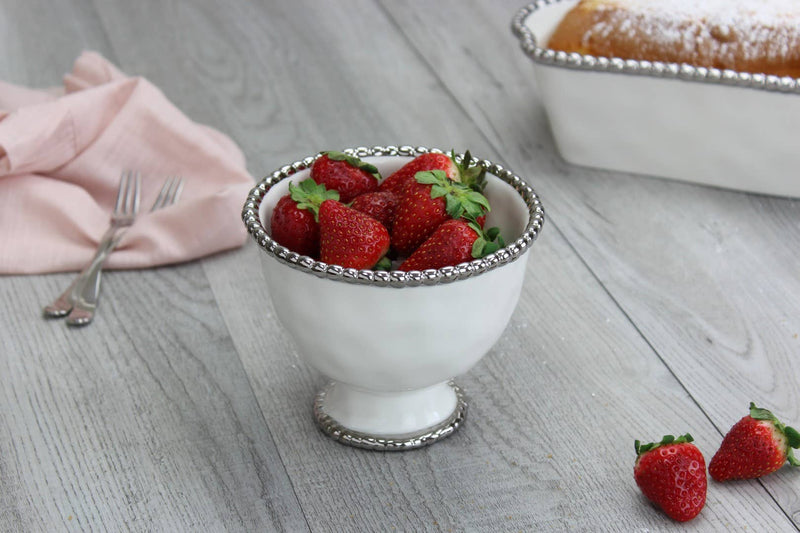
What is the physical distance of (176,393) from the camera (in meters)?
0.91

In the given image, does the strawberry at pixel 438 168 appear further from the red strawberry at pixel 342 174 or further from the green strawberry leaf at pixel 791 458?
the green strawberry leaf at pixel 791 458

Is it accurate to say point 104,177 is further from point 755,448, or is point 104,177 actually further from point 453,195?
point 755,448

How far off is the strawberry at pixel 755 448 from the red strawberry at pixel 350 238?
317mm

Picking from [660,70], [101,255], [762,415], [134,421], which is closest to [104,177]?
[101,255]

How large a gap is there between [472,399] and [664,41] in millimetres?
583

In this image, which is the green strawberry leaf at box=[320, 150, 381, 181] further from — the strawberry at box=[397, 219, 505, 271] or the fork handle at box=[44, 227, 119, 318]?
the fork handle at box=[44, 227, 119, 318]

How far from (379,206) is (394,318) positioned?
0.11 metres

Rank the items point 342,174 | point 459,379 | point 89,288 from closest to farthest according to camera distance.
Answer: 1. point 342,174
2. point 459,379
3. point 89,288

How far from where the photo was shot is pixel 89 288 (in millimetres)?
1053

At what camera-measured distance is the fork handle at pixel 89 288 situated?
39.9 inches

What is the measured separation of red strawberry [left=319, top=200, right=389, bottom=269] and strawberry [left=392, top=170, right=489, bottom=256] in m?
0.02

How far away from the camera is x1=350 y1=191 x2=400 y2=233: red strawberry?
32.0 inches

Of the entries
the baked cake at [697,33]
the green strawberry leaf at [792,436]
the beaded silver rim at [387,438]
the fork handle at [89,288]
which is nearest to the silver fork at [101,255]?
the fork handle at [89,288]

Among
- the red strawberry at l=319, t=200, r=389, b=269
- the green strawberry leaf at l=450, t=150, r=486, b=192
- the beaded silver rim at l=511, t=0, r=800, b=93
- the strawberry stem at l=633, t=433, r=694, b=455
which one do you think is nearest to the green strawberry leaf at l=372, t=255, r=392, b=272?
the red strawberry at l=319, t=200, r=389, b=269
